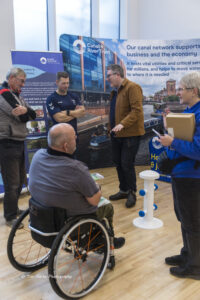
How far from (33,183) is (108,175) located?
3036 millimetres

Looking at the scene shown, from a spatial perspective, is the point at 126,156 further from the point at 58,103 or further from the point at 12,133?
the point at 12,133

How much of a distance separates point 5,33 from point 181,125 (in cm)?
338

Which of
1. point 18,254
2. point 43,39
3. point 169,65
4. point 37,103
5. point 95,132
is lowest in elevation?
point 18,254

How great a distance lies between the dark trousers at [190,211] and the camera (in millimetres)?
1913

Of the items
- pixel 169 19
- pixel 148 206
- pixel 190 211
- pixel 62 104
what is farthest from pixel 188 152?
pixel 169 19

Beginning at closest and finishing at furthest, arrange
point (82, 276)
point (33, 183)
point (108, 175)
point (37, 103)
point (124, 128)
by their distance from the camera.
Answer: point (33, 183), point (82, 276), point (124, 128), point (37, 103), point (108, 175)

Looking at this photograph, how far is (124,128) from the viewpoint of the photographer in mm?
3332

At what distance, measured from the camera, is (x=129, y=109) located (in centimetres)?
334

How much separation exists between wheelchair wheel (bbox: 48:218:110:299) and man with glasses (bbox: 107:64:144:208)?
1.36 meters

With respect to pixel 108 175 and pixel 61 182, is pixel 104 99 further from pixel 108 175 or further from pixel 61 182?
pixel 61 182

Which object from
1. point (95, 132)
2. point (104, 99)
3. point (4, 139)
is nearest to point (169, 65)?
point (104, 99)

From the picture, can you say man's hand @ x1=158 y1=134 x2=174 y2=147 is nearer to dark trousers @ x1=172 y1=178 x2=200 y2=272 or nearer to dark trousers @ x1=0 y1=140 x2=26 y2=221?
dark trousers @ x1=172 y1=178 x2=200 y2=272

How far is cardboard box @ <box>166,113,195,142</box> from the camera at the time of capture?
1790 mm

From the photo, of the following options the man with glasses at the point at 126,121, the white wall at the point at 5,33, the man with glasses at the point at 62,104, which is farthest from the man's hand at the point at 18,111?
the white wall at the point at 5,33
